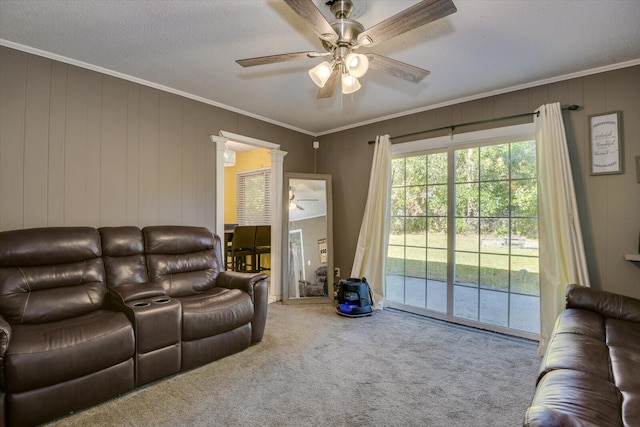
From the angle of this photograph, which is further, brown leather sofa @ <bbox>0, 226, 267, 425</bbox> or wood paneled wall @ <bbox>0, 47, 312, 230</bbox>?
wood paneled wall @ <bbox>0, 47, 312, 230</bbox>

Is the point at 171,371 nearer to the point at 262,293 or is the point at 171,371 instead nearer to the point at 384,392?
the point at 262,293

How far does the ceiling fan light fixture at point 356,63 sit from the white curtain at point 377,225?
2.27m

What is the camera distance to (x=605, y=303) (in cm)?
224

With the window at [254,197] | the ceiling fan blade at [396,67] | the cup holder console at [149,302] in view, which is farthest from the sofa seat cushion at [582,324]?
the window at [254,197]

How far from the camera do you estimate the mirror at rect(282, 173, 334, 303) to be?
14.5ft

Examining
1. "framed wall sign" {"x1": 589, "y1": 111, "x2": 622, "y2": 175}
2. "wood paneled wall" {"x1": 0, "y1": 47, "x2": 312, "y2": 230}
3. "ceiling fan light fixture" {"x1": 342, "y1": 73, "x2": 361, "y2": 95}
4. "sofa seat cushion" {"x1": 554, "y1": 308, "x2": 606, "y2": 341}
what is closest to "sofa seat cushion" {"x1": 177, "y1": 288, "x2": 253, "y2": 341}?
"wood paneled wall" {"x1": 0, "y1": 47, "x2": 312, "y2": 230}

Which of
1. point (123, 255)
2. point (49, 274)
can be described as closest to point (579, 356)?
point (123, 255)

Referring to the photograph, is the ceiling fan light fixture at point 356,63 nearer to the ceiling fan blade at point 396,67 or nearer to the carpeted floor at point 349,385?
the ceiling fan blade at point 396,67

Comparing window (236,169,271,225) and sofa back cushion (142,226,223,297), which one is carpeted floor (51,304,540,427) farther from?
window (236,169,271,225)

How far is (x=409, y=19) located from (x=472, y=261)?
275cm

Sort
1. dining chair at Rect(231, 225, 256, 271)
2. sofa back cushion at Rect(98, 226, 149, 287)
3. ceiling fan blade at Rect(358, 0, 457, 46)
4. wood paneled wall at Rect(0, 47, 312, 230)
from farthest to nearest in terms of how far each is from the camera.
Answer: dining chair at Rect(231, 225, 256, 271) → sofa back cushion at Rect(98, 226, 149, 287) → wood paneled wall at Rect(0, 47, 312, 230) → ceiling fan blade at Rect(358, 0, 457, 46)

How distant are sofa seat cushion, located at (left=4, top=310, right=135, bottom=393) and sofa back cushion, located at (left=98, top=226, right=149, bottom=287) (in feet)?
1.65

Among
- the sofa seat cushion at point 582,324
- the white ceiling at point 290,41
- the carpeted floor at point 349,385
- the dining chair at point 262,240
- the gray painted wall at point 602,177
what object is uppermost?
the white ceiling at point 290,41

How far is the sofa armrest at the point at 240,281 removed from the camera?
294 centimetres
